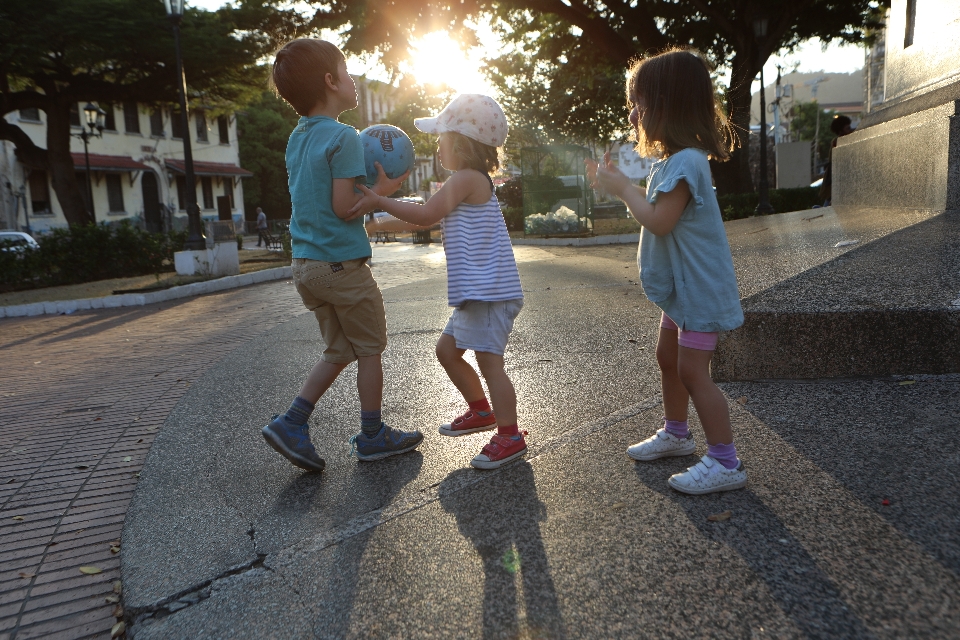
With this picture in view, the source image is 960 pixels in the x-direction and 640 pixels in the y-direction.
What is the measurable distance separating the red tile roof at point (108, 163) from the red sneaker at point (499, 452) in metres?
37.3

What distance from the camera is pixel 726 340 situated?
3.98m

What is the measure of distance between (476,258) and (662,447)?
3.49 ft

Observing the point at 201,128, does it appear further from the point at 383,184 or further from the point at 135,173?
the point at 383,184

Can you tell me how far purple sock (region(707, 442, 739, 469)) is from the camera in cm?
276

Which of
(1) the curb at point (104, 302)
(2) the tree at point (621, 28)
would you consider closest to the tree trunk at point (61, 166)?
(2) the tree at point (621, 28)

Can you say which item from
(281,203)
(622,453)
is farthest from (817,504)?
(281,203)

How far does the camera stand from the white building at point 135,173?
108 ft

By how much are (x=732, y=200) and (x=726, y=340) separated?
18430 millimetres

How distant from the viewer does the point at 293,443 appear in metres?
3.34

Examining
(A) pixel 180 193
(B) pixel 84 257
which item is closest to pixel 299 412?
(B) pixel 84 257

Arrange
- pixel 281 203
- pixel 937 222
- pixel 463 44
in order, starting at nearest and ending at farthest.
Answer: pixel 937 222 < pixel 463 44 < pixel 281 203

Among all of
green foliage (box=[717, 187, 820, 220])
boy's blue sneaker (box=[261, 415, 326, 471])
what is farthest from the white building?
boy's blue sneaker (box=[261, 415, 326, 471])

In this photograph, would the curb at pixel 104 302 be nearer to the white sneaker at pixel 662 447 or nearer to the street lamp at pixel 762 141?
the white sneaker at pixel 662 447

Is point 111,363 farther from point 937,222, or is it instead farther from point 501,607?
point 937,222
